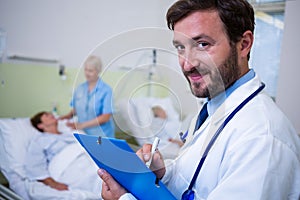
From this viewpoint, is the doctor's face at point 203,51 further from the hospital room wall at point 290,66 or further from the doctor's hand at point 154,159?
the hospital room wall at point 290,66

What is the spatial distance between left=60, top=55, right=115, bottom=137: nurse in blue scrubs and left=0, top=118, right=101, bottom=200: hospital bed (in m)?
0.84

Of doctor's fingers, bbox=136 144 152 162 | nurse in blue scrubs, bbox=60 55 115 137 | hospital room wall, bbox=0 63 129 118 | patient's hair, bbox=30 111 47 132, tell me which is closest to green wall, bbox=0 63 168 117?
hospital room wall, bbox=0 63 129 118

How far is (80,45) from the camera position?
2.58m

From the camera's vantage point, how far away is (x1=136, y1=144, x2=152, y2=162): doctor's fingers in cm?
68

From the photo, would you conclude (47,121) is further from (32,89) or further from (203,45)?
(203,45)

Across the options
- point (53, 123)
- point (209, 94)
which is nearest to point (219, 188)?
point (209, 94)

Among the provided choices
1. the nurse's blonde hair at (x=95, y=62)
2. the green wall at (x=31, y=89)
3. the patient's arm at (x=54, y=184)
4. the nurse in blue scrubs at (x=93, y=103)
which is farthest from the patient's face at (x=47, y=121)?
the nurse's blonde hair at (x=95, y=62)

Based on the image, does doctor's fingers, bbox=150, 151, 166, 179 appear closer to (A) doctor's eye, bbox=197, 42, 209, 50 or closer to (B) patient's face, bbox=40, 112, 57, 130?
(A) doctor's eye, bbox=197, 42, 209, 50

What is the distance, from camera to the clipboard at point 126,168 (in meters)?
0.59

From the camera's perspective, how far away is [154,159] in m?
0.72

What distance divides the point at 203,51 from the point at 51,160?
5.26ft

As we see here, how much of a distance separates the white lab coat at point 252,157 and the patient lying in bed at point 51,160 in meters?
1.14

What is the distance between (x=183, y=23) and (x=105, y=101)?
1.23ft

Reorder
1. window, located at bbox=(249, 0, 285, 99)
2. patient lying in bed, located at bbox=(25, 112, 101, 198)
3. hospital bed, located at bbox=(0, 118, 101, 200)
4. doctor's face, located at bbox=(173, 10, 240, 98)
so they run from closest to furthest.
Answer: doctor's face, located at bbox=(173, 10, 240, 98), hospital bed, located at bbox=(0, 118, 101, 200), patient lying in bed, located at bbox=(25, 112, 101, 198), window, located at bbox=(249, 0, 285, 99)
